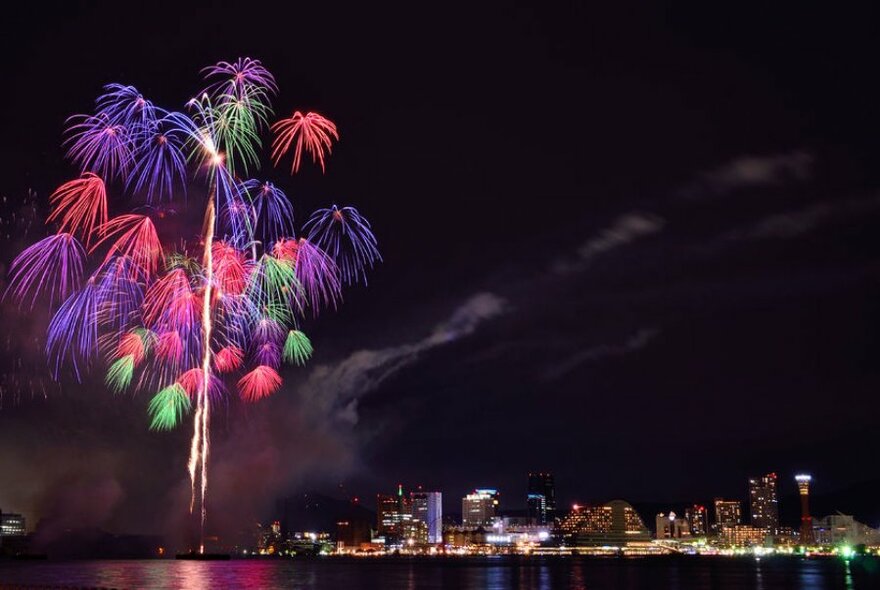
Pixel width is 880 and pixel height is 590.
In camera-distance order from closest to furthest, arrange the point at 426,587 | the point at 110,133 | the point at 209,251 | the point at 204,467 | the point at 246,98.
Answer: the point at 110,133 < the point at 246,98 < the point at 209,251 < the point at 204,467 < the point at 426,587

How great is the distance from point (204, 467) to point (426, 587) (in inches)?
1942

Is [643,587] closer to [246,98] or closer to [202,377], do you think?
[202,377]

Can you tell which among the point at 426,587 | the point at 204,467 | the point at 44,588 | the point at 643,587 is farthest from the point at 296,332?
the point at 643,587

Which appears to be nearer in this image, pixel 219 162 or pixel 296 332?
pixel 219 162

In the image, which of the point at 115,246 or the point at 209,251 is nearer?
the point at 115,246

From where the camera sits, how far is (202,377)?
158 feet

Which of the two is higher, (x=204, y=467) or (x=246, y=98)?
(x=246, y=98)

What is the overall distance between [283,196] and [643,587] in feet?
235

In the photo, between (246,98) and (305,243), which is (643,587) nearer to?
(305,243)

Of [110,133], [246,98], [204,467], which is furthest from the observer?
[204,467]

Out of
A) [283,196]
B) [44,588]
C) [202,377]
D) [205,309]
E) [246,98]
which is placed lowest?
[44,588]

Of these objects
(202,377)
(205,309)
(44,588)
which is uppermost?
(205,309)

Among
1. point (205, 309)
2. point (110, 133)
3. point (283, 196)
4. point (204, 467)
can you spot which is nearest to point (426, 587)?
point (204, 467)

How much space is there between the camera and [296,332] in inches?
1756
